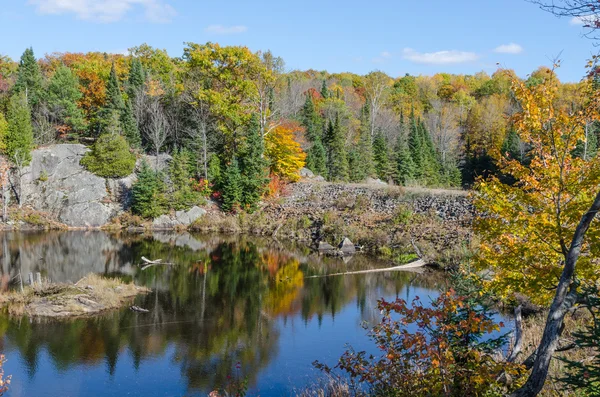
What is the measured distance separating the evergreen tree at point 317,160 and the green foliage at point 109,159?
17588mm

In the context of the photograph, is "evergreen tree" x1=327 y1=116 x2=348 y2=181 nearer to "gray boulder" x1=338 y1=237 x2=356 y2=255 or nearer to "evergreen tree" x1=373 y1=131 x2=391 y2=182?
"evergreen tree" x1=373 y1=131 x2=391 y2=182

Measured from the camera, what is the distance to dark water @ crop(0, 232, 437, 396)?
13.0 metres

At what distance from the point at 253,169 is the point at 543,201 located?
32.2 meters

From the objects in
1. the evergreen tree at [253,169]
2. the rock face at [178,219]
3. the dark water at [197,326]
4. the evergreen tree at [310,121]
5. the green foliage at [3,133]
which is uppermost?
the evergreen tree at [310,121]

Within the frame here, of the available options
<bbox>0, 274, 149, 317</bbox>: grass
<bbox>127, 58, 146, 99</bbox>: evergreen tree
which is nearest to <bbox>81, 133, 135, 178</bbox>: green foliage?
<bbox>127, 58, 146, 99</bbox>: evergreen tree

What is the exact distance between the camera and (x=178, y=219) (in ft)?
131

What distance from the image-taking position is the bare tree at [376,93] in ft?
204

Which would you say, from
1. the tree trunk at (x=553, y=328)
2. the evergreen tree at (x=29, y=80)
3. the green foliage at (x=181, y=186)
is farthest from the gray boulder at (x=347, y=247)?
the evergreen tree at (x=29, y=80)

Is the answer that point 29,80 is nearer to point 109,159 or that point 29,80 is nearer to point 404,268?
point 109,159

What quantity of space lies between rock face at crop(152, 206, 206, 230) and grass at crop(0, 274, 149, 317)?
19.5 metres

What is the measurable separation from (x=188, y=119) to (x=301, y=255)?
2383 cm

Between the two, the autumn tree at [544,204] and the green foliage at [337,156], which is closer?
the autumn tree at [544,204]

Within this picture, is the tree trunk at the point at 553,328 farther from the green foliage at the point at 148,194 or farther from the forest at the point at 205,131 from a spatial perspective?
the green foliage at the point at 148,194

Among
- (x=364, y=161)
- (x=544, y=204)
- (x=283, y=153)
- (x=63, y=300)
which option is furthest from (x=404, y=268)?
(x=364, y=161)
